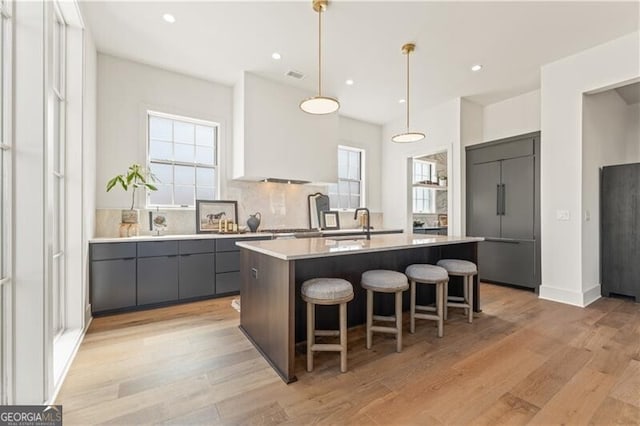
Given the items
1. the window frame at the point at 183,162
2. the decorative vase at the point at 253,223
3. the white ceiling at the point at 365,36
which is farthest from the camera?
the decorative vase at the point at 253,223

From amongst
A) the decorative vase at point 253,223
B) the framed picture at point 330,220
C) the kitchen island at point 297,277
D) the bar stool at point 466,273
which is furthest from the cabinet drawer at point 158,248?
the bar stool at point 466,273

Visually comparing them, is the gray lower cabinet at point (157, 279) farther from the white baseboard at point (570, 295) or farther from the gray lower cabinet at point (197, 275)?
the white baseboard at point (570, 295)

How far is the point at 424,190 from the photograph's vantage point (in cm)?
739

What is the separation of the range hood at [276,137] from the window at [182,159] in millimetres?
408

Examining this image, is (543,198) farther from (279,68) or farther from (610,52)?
(279,68)

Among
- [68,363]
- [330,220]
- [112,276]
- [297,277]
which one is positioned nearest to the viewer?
[68,363]

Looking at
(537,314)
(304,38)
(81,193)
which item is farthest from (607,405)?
(81,193)

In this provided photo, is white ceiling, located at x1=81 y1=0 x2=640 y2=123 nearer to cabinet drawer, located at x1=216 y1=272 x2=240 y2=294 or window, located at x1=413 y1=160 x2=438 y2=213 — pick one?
cabinet drawer, located at x1=216 y1=272 x2=240 y2=294

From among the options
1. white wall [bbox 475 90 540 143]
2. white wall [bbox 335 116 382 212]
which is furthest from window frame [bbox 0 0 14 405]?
white wall [bbox 475 90 540 143]

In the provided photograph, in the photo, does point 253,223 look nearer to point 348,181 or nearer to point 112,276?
point 112,276

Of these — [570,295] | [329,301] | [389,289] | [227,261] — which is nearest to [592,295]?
[570,295]

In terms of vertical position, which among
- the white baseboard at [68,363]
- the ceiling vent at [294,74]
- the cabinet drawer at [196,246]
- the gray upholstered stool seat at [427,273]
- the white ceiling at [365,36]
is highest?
the ceiling vent at [294,74]

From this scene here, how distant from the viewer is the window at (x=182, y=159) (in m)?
4.07

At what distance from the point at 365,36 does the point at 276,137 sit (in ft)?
6.18
